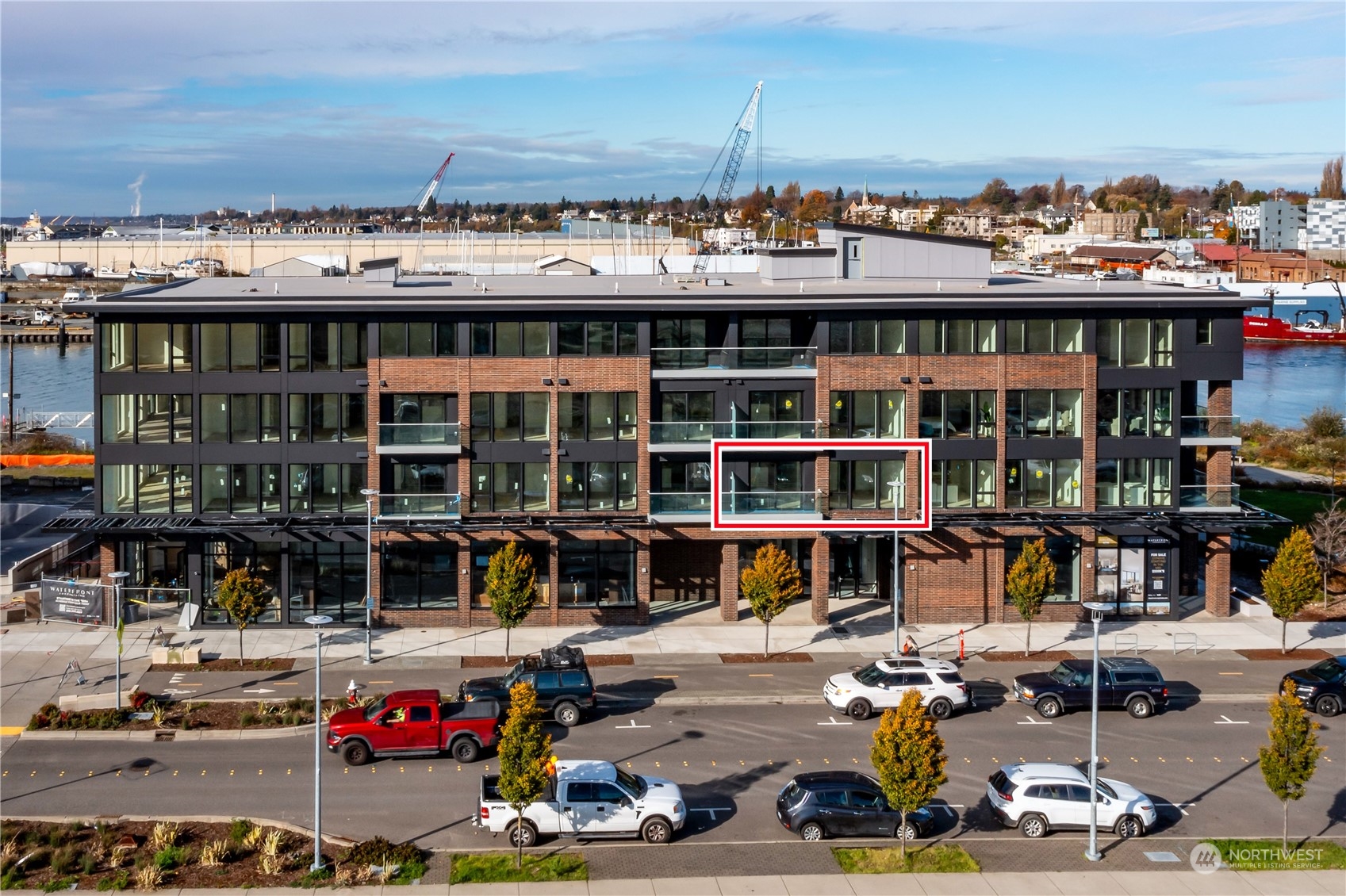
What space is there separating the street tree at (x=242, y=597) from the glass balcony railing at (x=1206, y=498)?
99.3ft

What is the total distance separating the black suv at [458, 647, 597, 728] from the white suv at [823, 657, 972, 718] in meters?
6.73

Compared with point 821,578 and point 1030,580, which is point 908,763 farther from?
point 821,578

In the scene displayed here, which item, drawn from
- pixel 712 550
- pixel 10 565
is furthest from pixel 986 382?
pixel 10 565

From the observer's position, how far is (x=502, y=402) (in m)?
46.5

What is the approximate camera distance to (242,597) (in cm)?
4159

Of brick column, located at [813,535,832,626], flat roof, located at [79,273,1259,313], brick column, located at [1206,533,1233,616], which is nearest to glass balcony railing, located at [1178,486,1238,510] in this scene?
brick column, located at [1206,533,1233,616]

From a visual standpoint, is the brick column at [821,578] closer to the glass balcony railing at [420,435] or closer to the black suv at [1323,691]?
the glass balcony railing at [420,435]

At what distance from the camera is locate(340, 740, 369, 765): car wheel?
111 ft

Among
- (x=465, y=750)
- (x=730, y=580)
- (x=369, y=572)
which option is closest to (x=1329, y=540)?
(x=730, y=580)

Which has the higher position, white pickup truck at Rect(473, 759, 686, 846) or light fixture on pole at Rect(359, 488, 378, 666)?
light fixture on pole at Rect(359, 488, 378, 666)

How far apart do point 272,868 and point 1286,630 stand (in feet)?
112

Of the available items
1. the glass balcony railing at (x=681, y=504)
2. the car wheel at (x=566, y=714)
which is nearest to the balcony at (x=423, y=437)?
the glass balcony railing at (x=681, y=504)

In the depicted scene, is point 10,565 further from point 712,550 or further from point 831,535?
point 831,535

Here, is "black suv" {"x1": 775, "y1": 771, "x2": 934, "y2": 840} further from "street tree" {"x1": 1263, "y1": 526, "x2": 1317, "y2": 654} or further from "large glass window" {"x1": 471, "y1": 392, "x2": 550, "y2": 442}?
"large glass window" {"x1": 471, "y1": 392, "x2": 550, "y2": 442}
